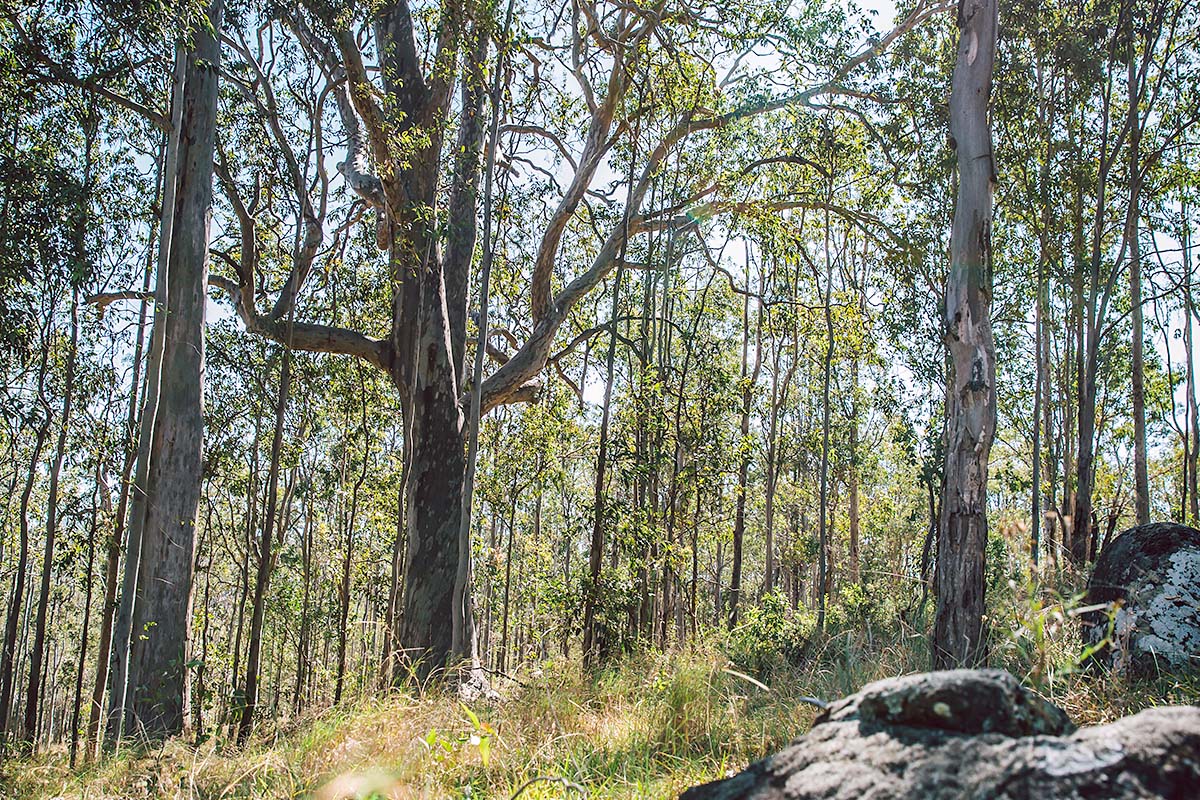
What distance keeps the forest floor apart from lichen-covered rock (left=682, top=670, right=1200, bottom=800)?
0.96 m

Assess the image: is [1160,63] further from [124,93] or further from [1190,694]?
[124,93]

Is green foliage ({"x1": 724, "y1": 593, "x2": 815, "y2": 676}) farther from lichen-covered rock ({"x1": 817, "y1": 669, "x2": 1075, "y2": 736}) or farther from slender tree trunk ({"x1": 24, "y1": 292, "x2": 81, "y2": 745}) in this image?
slender tree trunk ({"x1": 24, "y1": 292, "x2": 81, "y2": 745})

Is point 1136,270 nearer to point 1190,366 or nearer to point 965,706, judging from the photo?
point 1190,366

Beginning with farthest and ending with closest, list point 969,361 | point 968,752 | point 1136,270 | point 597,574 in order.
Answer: point 1136,270 → point 597,574 → point 969,361 → point 968,752

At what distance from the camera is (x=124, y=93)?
8141 millimetres

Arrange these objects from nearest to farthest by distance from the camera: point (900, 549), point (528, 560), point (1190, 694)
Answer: point (1190, 694), point (528, 560), point (900, 549)

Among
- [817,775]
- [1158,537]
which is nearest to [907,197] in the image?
[1158,537]

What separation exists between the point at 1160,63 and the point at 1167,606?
8428 millimetres

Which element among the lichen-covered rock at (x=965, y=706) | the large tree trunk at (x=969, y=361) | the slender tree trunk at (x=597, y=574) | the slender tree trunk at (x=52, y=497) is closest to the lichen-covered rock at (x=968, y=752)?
the lichen-covered rock at (x=965, y=706)

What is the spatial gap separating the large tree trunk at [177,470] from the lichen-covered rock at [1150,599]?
735 centimetres

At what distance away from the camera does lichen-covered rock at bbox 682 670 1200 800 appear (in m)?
1.41

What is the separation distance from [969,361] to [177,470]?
276 inches

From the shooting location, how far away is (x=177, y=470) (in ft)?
25.0

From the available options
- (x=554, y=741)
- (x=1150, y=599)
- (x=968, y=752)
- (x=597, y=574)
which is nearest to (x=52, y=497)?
(x=597, y=574)
